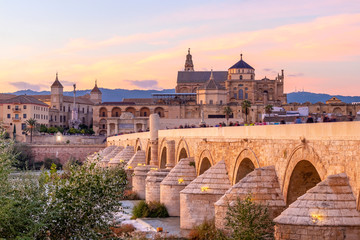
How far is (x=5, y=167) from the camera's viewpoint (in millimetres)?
16203

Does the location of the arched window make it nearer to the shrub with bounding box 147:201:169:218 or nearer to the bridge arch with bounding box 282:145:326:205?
the shrub with bounding box 147:201:169:218

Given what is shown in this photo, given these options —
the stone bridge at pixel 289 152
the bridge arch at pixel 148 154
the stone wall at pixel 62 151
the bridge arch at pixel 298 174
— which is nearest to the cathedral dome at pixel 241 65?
the stone wall at pixel 62 151

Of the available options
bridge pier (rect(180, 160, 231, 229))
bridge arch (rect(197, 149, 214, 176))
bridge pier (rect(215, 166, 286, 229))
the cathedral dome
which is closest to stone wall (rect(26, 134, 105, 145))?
the cathedral dome

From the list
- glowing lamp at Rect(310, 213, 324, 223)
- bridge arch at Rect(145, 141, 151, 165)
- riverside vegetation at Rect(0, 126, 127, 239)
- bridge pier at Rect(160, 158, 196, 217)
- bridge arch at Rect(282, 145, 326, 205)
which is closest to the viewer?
glowing lamp at Rect(310, 213, 324, 223)

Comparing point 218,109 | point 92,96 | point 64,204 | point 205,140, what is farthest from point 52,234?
point 92,96

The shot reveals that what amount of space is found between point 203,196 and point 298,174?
633 cm

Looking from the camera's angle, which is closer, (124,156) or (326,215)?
(326,215)

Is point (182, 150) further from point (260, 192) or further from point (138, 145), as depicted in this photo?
point (138, 145)

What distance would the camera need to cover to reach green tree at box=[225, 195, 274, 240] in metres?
15.4

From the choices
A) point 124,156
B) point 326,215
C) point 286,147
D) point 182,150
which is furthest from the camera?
point 124,156

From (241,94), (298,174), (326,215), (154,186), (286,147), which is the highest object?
(241,94)

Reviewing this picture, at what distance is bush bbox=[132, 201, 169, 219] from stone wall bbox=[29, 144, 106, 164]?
6024cm

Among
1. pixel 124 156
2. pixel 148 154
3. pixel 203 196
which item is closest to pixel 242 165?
pixel 203 196

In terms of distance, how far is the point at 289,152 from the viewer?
1622 cm
